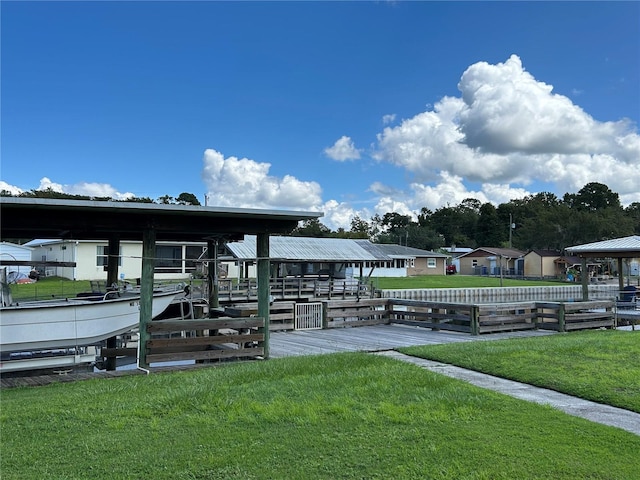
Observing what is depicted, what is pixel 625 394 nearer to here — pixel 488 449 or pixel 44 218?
pixel 488 449

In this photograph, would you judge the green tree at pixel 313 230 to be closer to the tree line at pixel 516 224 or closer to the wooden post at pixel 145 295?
the tree line at pixel 516 224

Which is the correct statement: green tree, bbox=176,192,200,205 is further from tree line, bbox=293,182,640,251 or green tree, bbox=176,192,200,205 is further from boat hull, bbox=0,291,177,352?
boat hull, bbox=0,291,177,352

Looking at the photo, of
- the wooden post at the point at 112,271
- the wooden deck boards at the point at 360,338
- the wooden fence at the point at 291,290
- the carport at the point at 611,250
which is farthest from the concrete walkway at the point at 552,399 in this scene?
the carport at the point at 611,250

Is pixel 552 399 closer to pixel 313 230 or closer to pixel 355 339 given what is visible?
pixel 355 339

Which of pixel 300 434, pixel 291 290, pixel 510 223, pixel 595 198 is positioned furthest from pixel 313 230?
pixel 300 434

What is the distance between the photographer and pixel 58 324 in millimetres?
8227

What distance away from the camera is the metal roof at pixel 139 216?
716 cm

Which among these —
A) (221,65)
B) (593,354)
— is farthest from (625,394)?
(221,65)

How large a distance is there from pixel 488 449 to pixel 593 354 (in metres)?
5.69

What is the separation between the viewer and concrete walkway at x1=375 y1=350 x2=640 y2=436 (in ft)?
16.8

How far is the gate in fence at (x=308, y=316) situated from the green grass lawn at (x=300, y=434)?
7271mm

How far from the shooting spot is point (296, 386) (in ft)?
20.6

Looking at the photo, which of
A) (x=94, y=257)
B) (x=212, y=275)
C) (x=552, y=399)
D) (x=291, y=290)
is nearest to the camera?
(x=552, y=399)

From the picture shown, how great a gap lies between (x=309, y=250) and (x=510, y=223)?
5947 cm
